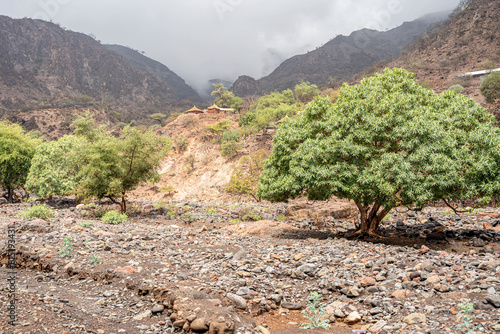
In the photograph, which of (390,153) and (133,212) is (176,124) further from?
(390,153)

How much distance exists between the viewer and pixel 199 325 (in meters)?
5.26

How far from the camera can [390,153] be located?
10.0 metres

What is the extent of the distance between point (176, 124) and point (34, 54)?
116319 mm

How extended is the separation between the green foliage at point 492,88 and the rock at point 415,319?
4259 cm

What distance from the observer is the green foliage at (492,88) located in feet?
123

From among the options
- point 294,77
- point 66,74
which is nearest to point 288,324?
point 294,77

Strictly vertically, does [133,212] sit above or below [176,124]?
below

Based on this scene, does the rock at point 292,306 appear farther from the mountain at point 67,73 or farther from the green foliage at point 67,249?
the mountain at point 67,73

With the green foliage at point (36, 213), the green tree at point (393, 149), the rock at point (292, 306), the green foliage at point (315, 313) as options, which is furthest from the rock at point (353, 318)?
the green foliage at point (36, 213)

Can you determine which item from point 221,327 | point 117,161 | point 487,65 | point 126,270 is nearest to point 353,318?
point 221,327

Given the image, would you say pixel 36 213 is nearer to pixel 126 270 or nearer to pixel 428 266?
pixel 126 270

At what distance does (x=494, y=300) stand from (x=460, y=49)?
75.5 m

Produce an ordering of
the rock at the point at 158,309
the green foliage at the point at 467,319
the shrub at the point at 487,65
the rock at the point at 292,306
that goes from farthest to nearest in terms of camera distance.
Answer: the shrub at the point at 487,65
the rock at the point at 292,306
the rock at the point at 158,309
the green foliage at the point at 467,319

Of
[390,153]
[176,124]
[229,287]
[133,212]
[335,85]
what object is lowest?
[133,212]
